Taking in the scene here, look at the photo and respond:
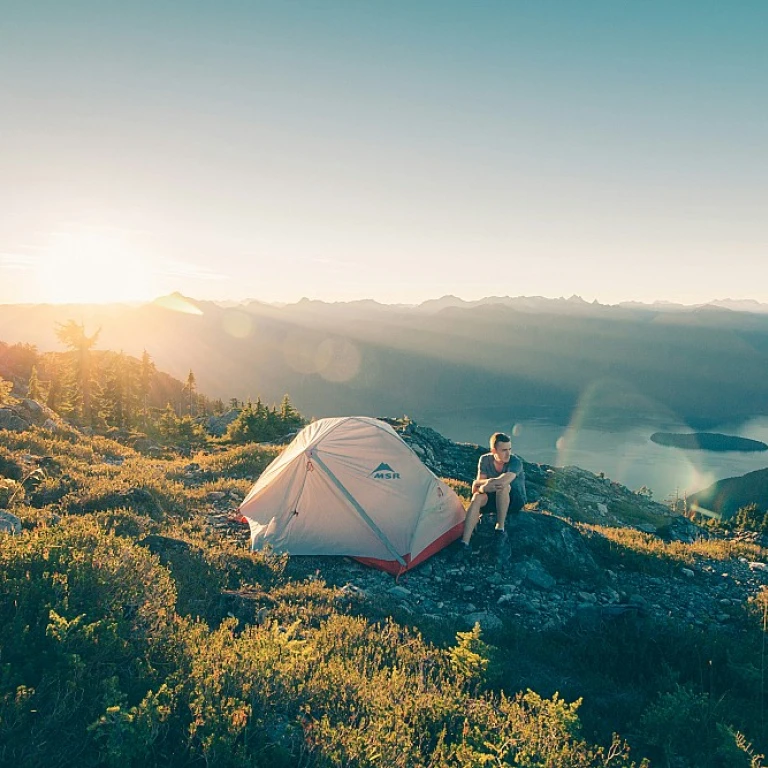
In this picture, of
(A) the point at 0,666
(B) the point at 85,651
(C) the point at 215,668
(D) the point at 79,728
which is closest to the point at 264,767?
(C) the point at 215,668

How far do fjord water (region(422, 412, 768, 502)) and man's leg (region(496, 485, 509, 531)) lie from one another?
11149 cm

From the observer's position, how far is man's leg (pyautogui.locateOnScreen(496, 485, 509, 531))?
10.2 metres

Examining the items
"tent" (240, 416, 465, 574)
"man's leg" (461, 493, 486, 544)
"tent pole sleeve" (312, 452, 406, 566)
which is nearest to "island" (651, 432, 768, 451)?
"man's leg" (461, 493, 486, 544)

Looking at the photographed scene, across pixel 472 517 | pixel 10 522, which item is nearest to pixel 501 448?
pixel 472 517

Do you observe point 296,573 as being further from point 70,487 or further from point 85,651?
point 70,487

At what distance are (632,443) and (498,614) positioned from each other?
186m

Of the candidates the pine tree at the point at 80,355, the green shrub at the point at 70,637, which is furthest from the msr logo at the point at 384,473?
the pine tree at the point at 80,355

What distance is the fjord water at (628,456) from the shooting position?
123 m

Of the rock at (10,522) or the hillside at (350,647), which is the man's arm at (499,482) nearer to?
the hillside at (350,647)

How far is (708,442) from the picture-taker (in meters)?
174

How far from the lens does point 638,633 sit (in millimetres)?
7199

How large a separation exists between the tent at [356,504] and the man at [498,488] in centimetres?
72

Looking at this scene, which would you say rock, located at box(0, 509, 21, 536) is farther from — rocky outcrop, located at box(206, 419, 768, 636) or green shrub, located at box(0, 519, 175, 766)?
rocky outcrop, located at box(206, 419, 768, 636)

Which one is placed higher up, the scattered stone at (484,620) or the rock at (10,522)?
the rock at (10,522)
